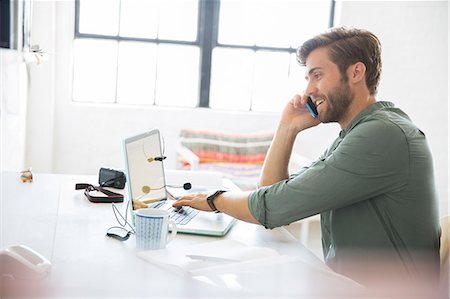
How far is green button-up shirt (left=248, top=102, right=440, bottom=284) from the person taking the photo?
56.0 inches

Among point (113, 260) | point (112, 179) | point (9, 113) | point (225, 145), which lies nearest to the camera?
point (113, 260)

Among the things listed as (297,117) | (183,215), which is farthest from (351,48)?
(183,215)

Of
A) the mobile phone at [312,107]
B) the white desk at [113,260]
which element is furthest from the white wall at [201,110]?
the mobile phone at [312,107]

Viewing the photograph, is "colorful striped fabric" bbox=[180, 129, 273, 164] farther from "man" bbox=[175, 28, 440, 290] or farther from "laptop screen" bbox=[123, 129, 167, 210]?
"man" bbox=[175, 28, 440, 290]

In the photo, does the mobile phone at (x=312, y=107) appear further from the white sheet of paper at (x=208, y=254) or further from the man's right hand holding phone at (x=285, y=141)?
the white sheet of paper at (x=208, y=254)

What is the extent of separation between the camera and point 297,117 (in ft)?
6.47

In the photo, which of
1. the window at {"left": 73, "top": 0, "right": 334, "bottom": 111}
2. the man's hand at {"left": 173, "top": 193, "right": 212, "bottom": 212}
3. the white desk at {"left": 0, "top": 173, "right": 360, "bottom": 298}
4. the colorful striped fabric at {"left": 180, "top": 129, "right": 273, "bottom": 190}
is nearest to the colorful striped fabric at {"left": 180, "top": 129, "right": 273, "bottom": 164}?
the colorful striped fabric at {"left": 180, "top": 129, "right": 273, "bottom": 190}

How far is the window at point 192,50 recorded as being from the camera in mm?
4062

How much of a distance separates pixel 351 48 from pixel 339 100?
152mm

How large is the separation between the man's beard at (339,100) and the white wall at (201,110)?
8.05 feet

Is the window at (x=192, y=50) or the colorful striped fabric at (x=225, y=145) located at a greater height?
the window at (x=192, y=50)

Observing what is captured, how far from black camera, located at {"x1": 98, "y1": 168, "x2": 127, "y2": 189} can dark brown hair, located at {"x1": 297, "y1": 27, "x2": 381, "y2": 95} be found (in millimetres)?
851

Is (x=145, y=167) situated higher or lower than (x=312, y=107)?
lower

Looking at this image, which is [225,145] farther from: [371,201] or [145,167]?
[371,201]
